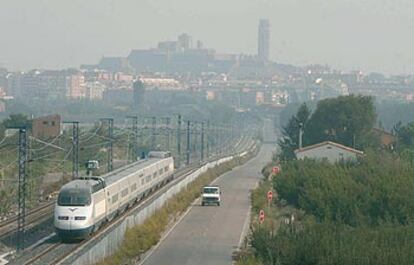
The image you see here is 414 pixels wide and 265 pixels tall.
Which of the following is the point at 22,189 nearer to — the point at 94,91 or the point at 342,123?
the point at 342,123

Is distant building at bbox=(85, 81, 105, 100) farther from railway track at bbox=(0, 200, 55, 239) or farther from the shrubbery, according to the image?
railway track at bbox=(0, 200, 55, 239)

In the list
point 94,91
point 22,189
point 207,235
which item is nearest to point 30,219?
point 22,189

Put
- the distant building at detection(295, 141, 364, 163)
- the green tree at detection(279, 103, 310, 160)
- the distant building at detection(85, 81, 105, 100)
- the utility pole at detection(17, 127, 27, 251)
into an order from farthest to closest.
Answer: the distant building at detection(85, 81, 105, 100), the green tree at detection(279, 103, 310, 160), the distant building at detection(295, 141, 364, 163), the utility pole at detection(17, 127, 27, 251)

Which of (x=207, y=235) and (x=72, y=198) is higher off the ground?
(x=72, y=198)

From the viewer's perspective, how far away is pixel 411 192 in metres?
24.2

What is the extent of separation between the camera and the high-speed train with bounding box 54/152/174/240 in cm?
2245

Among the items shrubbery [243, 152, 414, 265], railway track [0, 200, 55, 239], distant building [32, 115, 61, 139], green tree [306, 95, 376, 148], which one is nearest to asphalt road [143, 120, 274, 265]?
shrubbery [243, 152, 414, 265]

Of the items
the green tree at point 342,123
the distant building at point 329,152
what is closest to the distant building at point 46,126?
the green tree at point 342,123

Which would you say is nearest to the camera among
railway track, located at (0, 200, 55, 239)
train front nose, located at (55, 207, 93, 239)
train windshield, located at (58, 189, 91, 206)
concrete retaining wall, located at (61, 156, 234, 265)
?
concrete retaining wall, located at (61, 156, 234, 265)

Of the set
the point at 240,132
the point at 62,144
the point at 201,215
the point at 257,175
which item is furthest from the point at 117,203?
the point at 240,132

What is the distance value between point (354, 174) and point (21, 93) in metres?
169

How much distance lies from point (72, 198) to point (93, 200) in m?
0.69

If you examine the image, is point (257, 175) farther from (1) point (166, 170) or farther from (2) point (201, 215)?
(2) point (201, 215)

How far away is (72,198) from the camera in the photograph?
74.6ft
